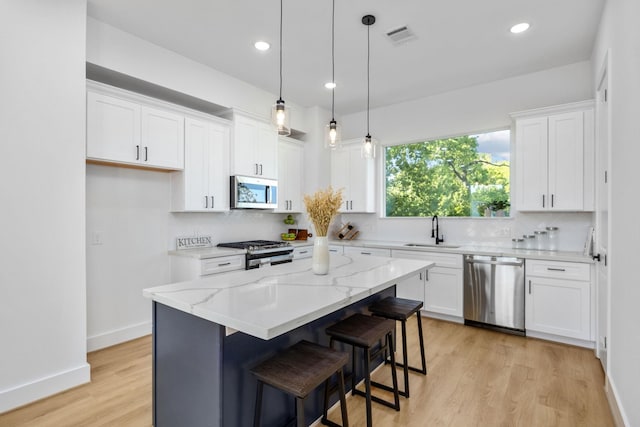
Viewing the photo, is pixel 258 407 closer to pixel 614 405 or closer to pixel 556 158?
pixel 614 405

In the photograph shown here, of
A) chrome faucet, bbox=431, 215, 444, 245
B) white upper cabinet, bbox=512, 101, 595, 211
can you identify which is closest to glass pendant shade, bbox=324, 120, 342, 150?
white upper cabinet, bbox=512, 101, 595, 211

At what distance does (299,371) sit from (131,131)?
9.20 ft

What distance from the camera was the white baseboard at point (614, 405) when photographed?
1919mm

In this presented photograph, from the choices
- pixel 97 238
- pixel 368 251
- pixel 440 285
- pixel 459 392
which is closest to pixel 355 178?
pixel 368 251

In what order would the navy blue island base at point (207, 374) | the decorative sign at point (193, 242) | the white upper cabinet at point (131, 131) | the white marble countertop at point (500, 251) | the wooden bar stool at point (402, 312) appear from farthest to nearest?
the decorative sign at point (193, 242) < the white marble countertop at point (500, 251) < the white upper cabinet at point (131, 131) < the wooden bar stool at point (402, 312) < the navy blue island base at point (207, 374)

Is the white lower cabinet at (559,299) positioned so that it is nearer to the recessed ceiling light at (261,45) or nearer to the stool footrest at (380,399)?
the stool footrest at (380,399)

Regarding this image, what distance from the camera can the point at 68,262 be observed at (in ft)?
8.33

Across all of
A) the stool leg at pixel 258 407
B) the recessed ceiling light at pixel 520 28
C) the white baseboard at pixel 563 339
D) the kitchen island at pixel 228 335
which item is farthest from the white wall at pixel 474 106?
the stool leg at pixel 258 407

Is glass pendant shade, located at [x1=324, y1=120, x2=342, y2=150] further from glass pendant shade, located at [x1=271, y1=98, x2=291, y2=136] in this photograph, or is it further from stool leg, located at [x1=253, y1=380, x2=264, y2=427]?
stool leg, located at [x1=253, y1=380, x2=264, y2=427]

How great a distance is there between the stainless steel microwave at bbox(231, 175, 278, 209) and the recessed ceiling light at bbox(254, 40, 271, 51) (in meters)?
1.49

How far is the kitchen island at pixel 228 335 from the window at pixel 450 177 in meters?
2.91

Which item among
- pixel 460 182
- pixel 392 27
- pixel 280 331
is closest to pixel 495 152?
pixel 460 182

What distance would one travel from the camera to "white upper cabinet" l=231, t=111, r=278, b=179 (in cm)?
415

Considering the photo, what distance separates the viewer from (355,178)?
5.16m
